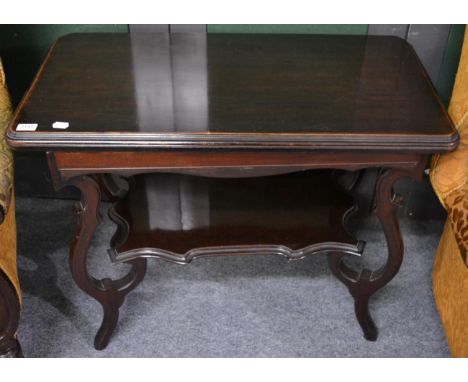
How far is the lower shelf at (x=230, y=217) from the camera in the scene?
3.45 feet

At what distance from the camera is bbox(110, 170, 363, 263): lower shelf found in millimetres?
1053

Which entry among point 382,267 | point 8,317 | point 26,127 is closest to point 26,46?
point 26,127

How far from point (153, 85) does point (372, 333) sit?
0.70 meters

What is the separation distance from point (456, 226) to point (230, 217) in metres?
0.42

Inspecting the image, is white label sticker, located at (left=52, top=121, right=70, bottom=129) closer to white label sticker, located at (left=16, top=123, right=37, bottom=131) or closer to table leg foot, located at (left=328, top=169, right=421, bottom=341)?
white label sticker, located at (left=16, top=123, right=37, bottom=131)

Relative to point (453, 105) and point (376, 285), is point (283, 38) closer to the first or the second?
point (453, 105)

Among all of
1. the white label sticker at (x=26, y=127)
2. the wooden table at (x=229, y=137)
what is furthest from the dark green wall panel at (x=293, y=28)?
the white label sticker at (x=26, y=127)

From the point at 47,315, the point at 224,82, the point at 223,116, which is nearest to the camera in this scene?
the point at 223,116

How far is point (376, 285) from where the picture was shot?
113 cm

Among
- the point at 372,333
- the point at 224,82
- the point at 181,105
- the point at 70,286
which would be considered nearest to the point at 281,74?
the point at 224,82

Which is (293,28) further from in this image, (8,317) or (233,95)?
(8,317)

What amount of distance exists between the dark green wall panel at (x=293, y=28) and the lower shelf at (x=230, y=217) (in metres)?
0.31

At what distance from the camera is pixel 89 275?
3.47 feet

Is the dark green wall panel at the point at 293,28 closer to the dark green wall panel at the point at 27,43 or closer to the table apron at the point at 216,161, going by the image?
the dark green wall panel at the point at 27,43
